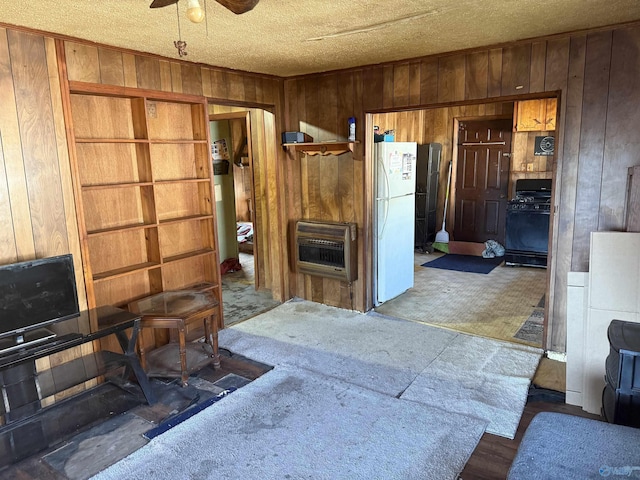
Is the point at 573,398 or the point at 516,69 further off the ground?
the point at 516,69

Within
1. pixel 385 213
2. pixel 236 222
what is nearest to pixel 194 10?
pixel 385 213

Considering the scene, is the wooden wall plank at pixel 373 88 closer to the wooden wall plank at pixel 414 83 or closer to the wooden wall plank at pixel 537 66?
the wooden wall plank at pixel 414 83

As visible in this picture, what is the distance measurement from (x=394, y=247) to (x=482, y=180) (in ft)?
9.47

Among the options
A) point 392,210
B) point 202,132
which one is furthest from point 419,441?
point 202,132

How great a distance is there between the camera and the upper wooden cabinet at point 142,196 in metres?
3.10

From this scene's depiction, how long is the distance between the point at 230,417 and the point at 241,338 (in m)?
1.17

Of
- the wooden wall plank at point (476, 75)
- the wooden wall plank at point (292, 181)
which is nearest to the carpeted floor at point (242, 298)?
the wooden wall plank at point (292, 181)

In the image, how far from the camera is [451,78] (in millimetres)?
3506

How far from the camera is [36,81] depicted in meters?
2.67

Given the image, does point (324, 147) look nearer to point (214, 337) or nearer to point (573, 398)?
point (214, 337)

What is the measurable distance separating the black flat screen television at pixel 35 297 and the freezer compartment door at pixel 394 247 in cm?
267

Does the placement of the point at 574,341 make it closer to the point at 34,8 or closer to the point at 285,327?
the point at 285,327

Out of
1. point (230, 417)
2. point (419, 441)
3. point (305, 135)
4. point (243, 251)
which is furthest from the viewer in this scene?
point (243, 251)

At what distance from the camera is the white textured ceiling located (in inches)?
90.4
